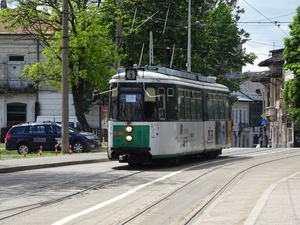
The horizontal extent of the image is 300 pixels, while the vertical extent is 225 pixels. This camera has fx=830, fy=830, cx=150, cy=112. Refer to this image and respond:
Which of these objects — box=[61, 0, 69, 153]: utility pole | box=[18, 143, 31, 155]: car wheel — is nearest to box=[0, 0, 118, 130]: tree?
box=[18, 143, 31, 155]: car wheel

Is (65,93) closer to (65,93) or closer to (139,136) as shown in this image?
(65,93)

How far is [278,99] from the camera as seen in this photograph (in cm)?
8506

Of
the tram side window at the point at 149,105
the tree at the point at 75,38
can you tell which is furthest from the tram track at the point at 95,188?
the tree at the point at 75,38

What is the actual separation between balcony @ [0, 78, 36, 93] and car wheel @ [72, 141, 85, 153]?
22585mm

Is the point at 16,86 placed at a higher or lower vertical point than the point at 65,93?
higher

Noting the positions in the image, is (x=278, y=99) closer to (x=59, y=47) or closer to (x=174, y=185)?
(x=59, y=47)

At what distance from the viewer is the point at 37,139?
41.6 meters

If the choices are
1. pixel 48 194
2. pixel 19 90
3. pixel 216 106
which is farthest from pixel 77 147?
pixel 48 194

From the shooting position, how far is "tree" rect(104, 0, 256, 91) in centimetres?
5872

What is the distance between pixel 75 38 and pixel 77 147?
19.4ft

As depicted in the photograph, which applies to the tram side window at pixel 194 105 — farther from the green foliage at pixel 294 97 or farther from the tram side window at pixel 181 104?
the green foliage at pixel 294 97

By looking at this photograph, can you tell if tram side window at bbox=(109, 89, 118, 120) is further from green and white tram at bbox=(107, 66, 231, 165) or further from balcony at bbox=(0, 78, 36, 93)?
balcony at bbox=(0, 78, 36, 93)

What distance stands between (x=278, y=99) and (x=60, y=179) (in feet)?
212

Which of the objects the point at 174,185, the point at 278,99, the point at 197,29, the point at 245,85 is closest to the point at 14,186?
the point at 174,185
